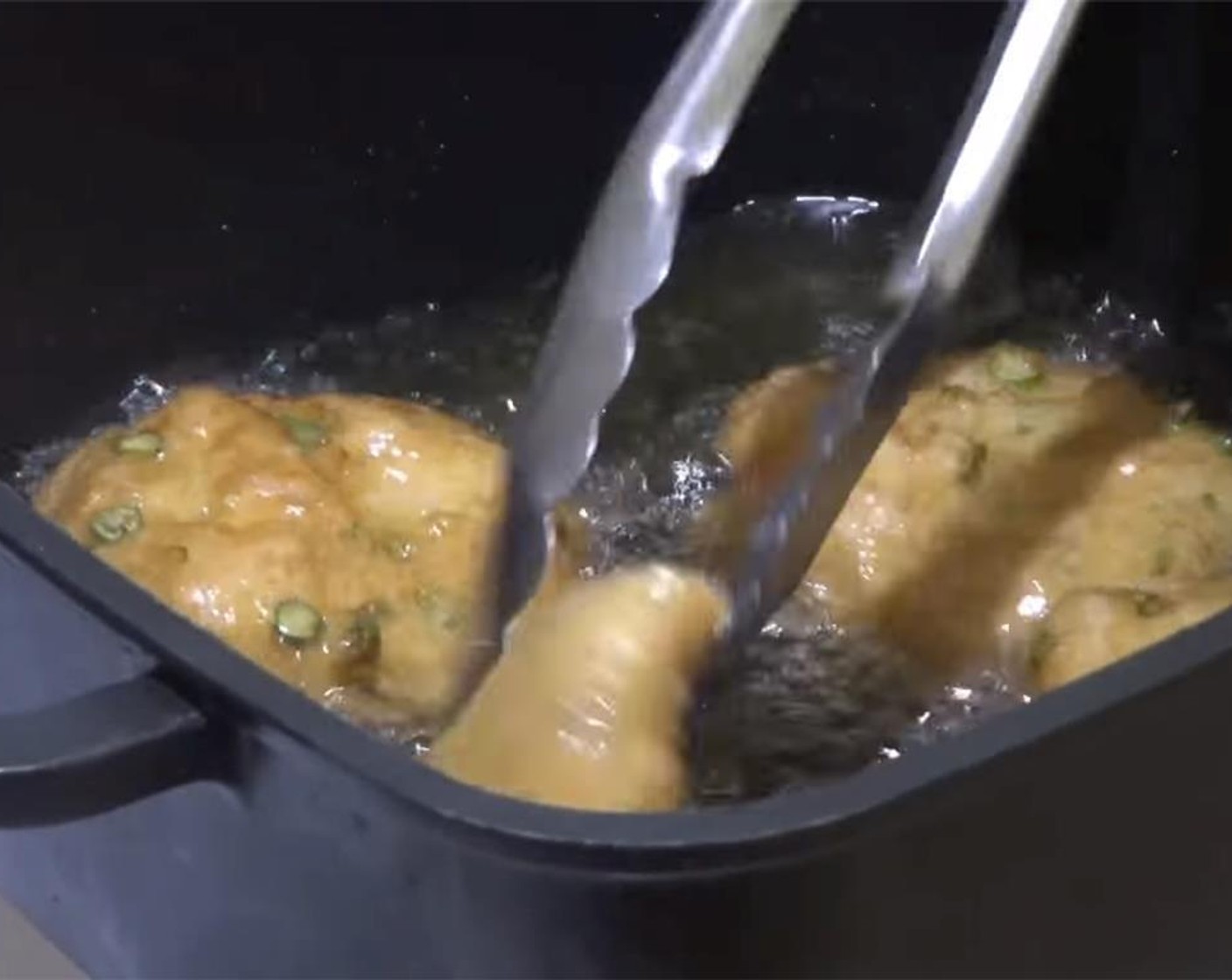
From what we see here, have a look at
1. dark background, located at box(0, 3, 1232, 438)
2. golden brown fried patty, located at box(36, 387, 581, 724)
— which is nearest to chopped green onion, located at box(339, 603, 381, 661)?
golden brown fried patty, located at box(36, 387, 581, 724)

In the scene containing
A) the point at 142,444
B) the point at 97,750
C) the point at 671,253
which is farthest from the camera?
the point at 142,444

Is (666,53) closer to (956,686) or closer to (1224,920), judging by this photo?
(956,686)

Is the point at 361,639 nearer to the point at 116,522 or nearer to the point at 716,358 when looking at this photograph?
the point at 116,522

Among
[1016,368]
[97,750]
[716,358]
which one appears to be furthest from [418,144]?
[97,750]

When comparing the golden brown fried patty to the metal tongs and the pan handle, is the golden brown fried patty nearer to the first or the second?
the metal tongs

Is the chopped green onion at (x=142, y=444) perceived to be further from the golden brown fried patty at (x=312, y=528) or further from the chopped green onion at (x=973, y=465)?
the chopped green onion at (x=973, y=465)

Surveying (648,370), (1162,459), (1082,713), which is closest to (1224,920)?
(1082,713)
